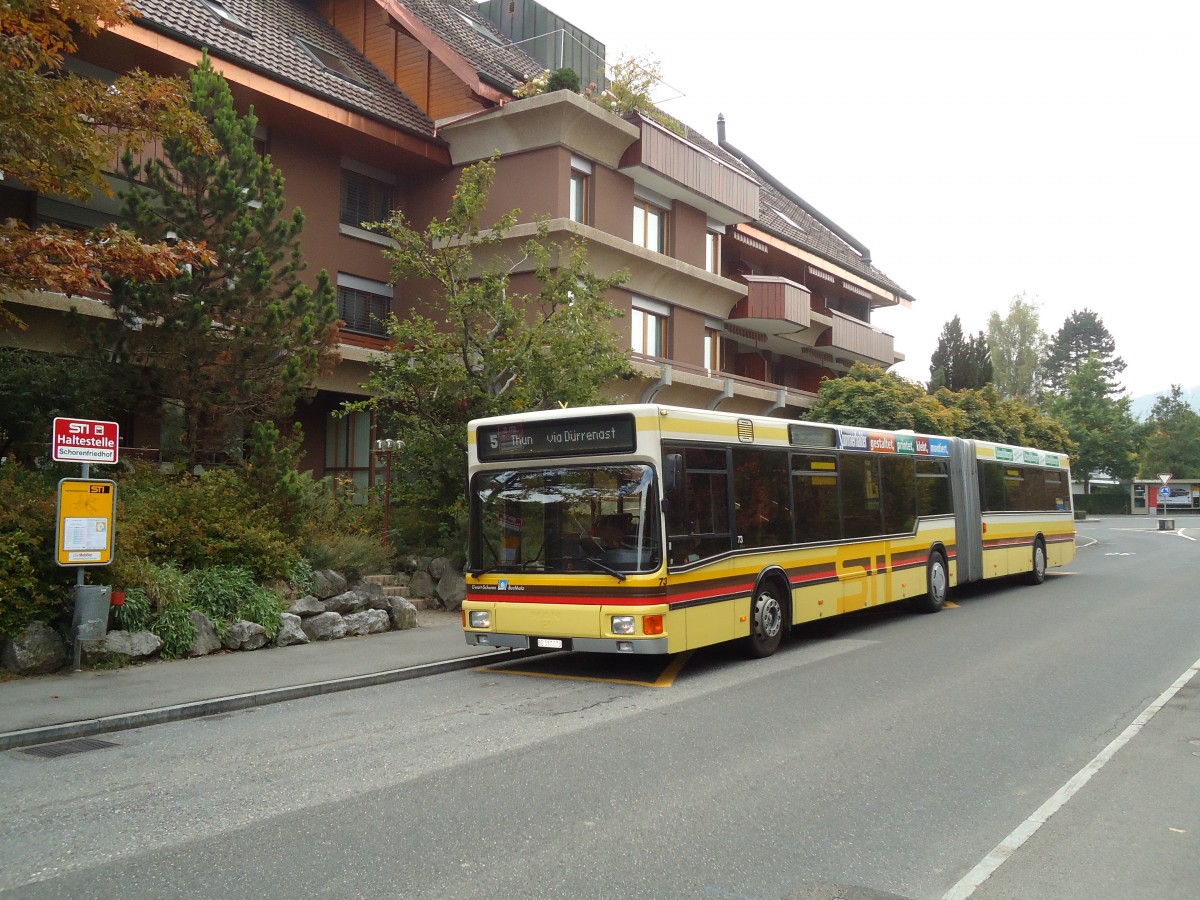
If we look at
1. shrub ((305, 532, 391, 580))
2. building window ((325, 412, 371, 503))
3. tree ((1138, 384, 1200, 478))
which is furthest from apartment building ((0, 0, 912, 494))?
tree ((1138, 384, 1200, 478))

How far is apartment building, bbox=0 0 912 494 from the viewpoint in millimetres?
20391

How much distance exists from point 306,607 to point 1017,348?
228ft

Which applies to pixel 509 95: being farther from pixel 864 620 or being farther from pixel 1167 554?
Result: pixel 1167 554

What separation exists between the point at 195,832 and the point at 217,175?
10.5 meters

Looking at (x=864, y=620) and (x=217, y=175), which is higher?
(x=217, y=175)

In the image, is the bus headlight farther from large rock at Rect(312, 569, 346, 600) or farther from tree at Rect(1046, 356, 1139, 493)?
tree at Rect(1046, 356, 1139, 493)

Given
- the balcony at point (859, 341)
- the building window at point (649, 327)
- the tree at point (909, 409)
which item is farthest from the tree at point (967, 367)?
the building window at point (649, 327)

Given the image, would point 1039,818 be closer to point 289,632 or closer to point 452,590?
point 289,632

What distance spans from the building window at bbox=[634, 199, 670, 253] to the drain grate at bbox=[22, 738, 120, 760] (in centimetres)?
2097

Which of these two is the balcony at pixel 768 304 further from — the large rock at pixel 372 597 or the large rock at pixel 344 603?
the large rock at pixel 344 603

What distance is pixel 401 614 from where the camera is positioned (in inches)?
563

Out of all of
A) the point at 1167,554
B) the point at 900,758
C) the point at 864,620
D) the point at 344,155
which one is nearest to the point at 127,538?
the point at 900,758

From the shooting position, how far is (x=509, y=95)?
2528 centimetres

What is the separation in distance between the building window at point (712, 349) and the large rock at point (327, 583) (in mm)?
18766
